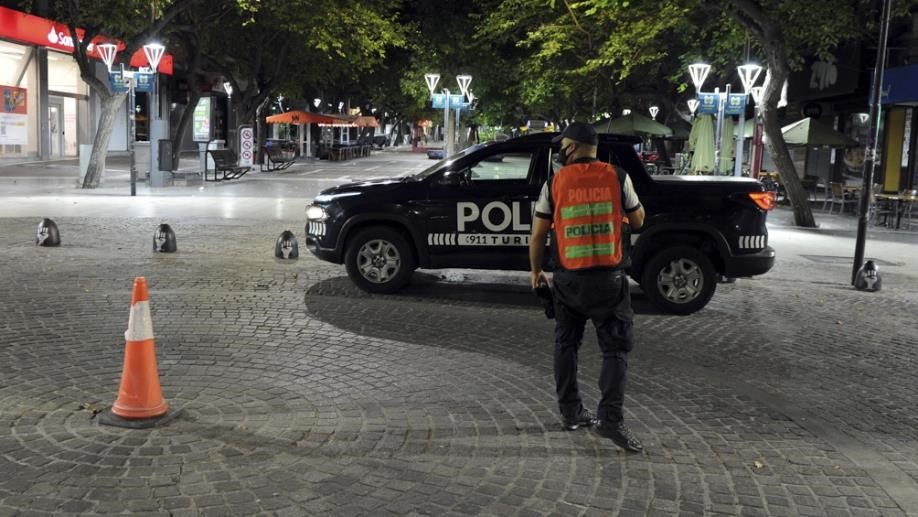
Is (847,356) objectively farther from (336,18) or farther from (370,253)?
(336,18)

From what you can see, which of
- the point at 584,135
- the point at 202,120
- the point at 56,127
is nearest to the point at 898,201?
the point at 584,135

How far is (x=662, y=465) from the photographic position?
451 centimetres

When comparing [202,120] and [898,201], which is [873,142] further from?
[202,120]

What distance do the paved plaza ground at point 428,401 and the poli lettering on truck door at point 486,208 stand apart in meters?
0.57

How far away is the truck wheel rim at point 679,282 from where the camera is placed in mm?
8641

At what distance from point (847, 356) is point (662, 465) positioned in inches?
139

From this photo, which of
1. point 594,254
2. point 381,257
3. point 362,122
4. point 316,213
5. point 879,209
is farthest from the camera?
point 362,122

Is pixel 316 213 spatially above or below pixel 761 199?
below

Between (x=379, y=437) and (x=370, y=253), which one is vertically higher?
(x=370, y=253)

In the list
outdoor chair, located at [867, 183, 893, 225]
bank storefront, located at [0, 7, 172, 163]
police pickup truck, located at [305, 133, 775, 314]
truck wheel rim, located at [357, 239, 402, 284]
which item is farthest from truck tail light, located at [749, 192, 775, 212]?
bank storefront, located at [0, 7, 172, 163]

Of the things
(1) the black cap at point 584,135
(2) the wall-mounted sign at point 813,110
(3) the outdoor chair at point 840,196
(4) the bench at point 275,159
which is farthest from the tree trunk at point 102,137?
(2) the wall-mounted sign at point 813,110

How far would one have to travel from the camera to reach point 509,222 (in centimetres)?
881

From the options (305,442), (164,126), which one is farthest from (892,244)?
(164,126)

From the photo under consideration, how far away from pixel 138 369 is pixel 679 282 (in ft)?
18.7
